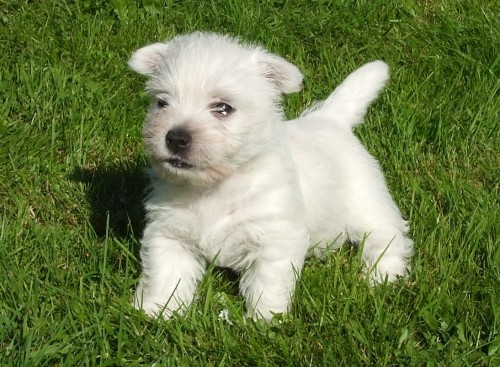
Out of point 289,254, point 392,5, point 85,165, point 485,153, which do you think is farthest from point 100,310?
point 392,5

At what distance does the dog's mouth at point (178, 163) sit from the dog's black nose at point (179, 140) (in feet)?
0.13

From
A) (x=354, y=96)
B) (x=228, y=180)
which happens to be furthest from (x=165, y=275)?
(x=354, y=96)

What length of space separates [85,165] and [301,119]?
4.08 feet

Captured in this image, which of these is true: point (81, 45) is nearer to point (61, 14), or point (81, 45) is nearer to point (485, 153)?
point (61, 14)

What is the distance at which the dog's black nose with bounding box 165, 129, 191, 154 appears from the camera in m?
3.36

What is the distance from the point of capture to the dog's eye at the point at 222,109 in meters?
3.49

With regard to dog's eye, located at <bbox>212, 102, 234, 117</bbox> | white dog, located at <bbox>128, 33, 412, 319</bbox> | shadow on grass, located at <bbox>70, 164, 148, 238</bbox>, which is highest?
dog's eye, located at <bbox>212, 102, 234, 117</bbox>

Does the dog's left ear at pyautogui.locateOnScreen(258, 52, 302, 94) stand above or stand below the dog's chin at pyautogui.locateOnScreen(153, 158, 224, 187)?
above

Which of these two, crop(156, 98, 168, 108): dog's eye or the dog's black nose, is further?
crop(156, 98, 168, 108): dog's eye

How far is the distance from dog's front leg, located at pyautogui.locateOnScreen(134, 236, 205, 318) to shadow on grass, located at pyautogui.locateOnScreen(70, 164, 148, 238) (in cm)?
53

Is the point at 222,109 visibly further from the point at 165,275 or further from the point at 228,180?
the point at 165,275

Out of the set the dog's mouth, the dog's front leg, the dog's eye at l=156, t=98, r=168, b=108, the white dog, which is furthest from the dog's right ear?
the dog's front leg

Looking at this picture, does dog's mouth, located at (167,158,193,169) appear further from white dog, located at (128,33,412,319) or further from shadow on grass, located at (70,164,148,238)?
shadow on grass, located at (70,164,148,238)

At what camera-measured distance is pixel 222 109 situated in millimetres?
3498
